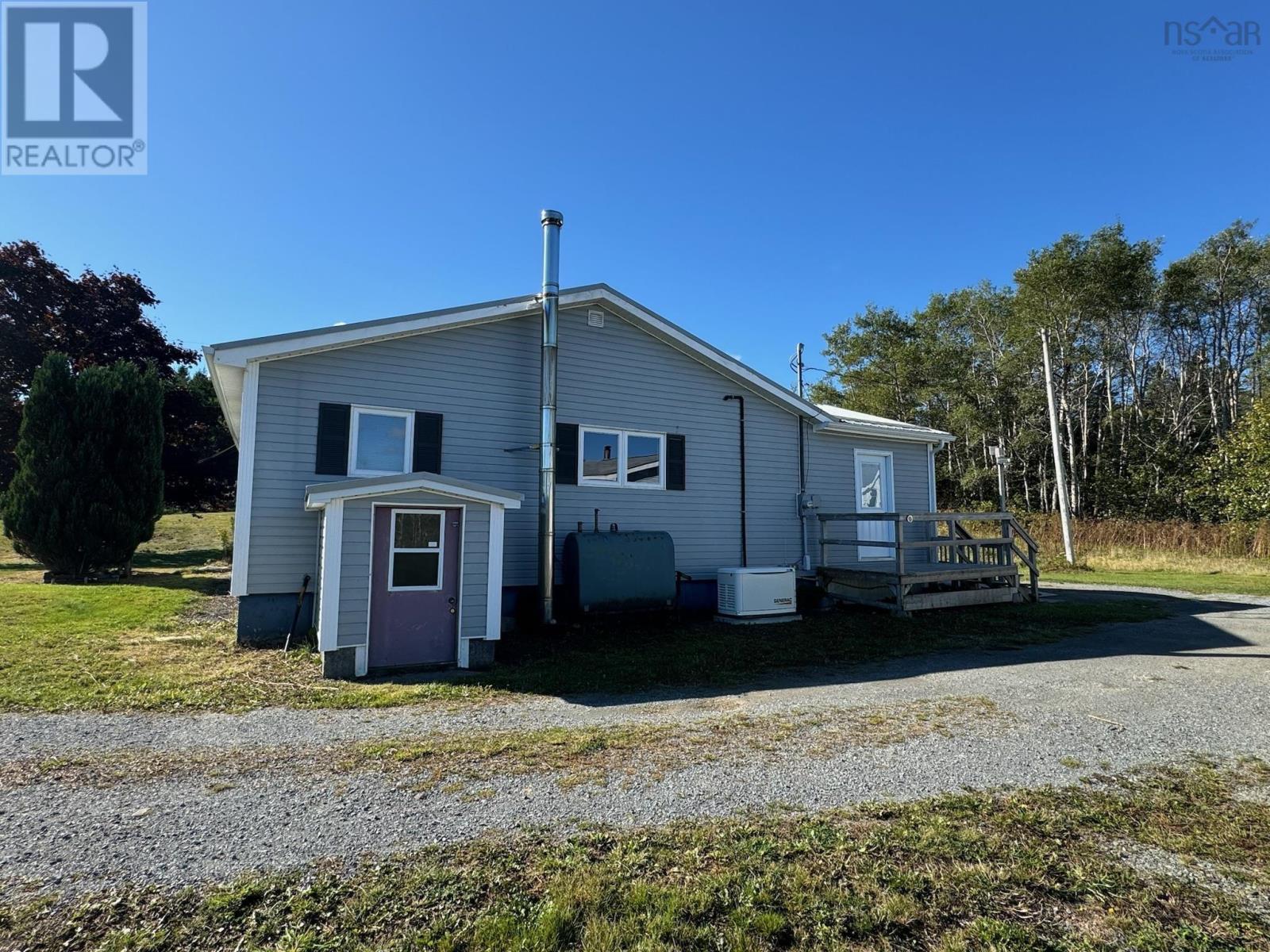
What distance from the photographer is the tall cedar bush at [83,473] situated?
47.1 feet

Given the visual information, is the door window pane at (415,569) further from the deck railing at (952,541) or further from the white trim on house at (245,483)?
the deck railing at (952,541)

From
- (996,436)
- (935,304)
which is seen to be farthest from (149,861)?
(935,304)

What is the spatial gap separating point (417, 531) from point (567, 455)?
3.24m

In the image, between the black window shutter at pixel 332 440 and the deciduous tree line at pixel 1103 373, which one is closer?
the black window shutter at pixel 332 440

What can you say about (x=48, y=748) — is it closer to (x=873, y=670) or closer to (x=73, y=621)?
(x=73, y=621)

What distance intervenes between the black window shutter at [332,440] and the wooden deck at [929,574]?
8072 mm

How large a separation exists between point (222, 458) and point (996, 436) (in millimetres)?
34615

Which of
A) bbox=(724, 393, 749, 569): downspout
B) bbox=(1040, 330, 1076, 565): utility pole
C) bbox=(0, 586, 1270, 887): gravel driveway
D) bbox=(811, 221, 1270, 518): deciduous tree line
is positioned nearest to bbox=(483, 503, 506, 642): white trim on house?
bbox=(0, 586, 1270, 887): gravel driveway

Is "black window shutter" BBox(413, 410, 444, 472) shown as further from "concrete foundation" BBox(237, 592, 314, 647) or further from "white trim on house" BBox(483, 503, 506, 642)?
"concrete foundation" BBox(237, 592, 314, 647)

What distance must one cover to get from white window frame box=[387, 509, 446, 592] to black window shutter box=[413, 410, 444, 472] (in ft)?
6.29

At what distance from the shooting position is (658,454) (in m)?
10.7

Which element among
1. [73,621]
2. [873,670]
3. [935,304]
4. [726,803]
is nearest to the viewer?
[726,803]

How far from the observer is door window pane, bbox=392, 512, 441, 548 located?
23.1ft

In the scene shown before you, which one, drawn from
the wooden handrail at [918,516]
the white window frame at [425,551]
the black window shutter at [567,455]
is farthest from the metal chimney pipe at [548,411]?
the wooden handrail at [918,516]
